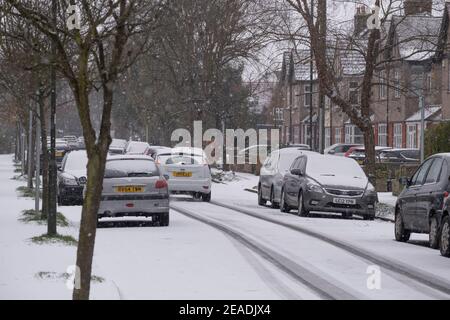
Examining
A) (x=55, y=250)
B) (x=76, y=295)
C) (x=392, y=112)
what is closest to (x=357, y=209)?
(x=55, y=250)

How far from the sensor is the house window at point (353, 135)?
76.6m

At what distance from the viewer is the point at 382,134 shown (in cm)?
7000

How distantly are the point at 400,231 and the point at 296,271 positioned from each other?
230 inches

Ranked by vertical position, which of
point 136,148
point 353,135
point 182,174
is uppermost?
point 353,135

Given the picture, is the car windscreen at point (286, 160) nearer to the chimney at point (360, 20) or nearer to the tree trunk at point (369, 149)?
the tree trunk at point (369, 149)

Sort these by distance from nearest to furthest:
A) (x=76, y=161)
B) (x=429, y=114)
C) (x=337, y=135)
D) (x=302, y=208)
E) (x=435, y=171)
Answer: (x=435, y=171) → (x=302, y=208) → (x=76, y=161) → (x=429, y=114) → (x=337, y=135)

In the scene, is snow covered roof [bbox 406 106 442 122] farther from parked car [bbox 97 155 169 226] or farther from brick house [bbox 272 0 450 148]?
parked car [bbox 97 155 169 226]

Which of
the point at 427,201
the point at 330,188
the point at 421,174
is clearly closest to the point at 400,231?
the point at 421,174

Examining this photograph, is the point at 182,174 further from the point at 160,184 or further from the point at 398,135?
the point at 398,135

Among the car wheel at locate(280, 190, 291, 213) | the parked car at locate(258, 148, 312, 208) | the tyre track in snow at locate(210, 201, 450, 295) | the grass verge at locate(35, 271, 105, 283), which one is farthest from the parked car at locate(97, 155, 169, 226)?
the grass verge at locate(35, 271, 105, 283)

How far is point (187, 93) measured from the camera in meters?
58.6

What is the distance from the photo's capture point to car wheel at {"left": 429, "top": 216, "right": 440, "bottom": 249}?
1705cm
